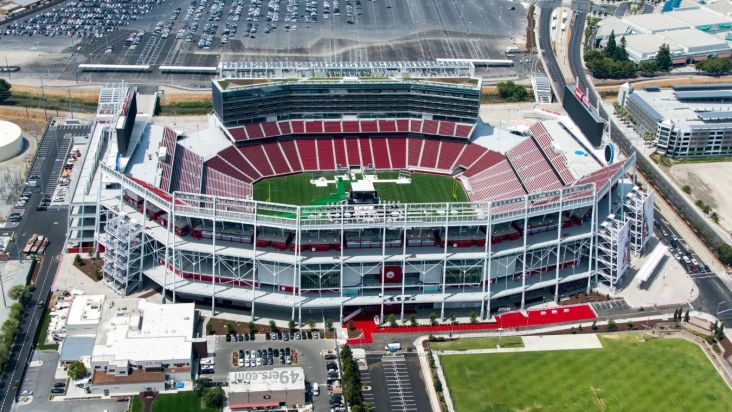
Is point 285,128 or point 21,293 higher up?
point 285,128

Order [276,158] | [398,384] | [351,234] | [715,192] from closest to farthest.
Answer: [398,384], [351,234], [715,192], [276,158]

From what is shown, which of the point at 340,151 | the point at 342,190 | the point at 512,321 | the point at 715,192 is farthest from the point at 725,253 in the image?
the point at 340,151

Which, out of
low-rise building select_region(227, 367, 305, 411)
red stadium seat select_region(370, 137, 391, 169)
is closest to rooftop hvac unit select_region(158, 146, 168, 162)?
red stadium seat select_region(370, 137, 391, 169)

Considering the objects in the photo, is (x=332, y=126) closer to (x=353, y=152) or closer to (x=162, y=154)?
(x=353, y=152)

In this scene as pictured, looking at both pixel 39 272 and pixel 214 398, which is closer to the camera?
Result: pixel 214 398

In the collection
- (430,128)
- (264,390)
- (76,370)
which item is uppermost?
(430,128)

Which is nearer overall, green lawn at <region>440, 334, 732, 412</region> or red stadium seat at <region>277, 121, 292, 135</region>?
green lawn at <region>440, 334, 732, 412</region>

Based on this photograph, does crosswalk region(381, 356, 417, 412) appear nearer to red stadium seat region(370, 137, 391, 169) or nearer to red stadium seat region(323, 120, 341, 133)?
red stadium seat region(370, 137, 391, 169)
